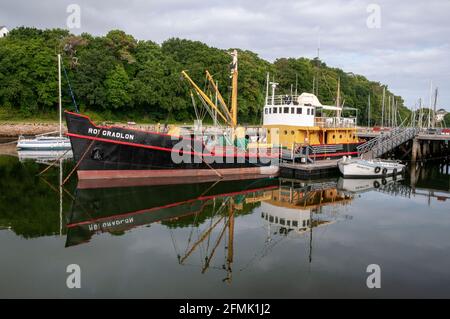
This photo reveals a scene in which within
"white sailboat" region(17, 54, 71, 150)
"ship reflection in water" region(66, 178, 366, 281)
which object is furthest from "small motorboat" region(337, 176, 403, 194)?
"white sailboat" region(17, 54, 71, 150)

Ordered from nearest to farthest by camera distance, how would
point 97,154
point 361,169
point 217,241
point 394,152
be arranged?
point 217,241 < point 97,154 < point 361,169 < point 394,152

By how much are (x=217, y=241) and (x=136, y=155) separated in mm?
10129

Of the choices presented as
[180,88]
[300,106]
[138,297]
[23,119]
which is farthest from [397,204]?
[23,119]

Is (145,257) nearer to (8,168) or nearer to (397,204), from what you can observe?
(397,204)

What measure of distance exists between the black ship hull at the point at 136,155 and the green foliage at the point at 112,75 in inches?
1146

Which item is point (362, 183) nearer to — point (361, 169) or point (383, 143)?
point (361, 169)

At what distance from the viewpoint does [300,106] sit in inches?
1073

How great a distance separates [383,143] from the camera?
3306cm

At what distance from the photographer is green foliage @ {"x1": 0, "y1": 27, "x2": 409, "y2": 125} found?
5147cm

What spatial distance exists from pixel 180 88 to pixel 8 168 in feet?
111

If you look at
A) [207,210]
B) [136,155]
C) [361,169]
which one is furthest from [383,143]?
[136,155]

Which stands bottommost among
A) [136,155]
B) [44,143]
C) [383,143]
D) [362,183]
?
[362,183]

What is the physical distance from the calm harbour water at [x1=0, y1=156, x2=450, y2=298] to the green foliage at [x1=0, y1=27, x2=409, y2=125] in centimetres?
3385

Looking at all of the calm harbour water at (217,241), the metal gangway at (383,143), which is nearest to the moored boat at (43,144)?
the calm harbour water at (217,241)
